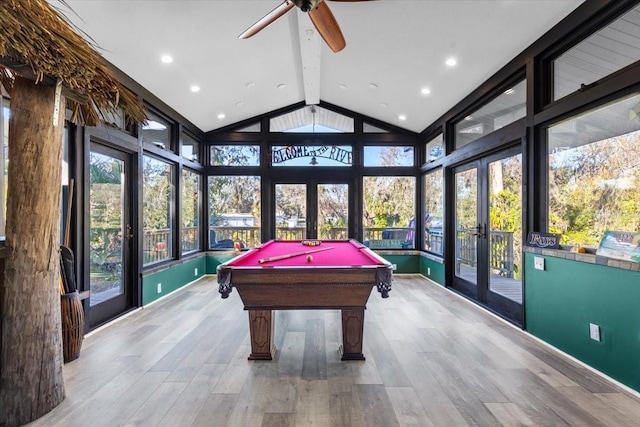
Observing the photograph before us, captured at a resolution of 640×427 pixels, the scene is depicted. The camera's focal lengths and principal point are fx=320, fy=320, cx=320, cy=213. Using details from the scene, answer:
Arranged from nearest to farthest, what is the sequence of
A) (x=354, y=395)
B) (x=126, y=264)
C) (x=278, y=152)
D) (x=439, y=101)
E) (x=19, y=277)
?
(x=19, y=277), (x=354, y=395), (x=126, y=264), (x=439, y=101), (x=278, y=152)

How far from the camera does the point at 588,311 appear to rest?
8.71ft

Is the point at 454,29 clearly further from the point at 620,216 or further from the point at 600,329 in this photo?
the point at 600,329

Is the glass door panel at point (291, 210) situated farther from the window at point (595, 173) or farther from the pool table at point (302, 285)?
the window at point (595, 173)

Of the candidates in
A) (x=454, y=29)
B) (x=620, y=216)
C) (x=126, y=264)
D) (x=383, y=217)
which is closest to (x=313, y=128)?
(x=383, y=217)

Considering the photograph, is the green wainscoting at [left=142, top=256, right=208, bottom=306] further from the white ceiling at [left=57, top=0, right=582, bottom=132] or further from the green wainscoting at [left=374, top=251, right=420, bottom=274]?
the green wainscoting at [left=374, top=251, right=420, bottom=274]

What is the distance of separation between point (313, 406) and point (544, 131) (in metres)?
3.40

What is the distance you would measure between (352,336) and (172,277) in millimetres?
3654

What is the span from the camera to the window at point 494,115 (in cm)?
372

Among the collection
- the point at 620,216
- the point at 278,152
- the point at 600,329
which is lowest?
the point at 600,329

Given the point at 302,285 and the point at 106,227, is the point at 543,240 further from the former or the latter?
the point at 106,227

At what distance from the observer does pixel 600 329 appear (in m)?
2.53

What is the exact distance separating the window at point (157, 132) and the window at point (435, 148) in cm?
475

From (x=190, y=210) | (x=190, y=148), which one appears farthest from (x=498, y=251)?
(x=190, y=148)

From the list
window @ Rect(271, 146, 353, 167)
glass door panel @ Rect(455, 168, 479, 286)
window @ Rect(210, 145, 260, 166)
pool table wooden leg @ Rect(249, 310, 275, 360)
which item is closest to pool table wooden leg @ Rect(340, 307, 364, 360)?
pool table wooden leg @ Rect(249, 310, 275, 360)
